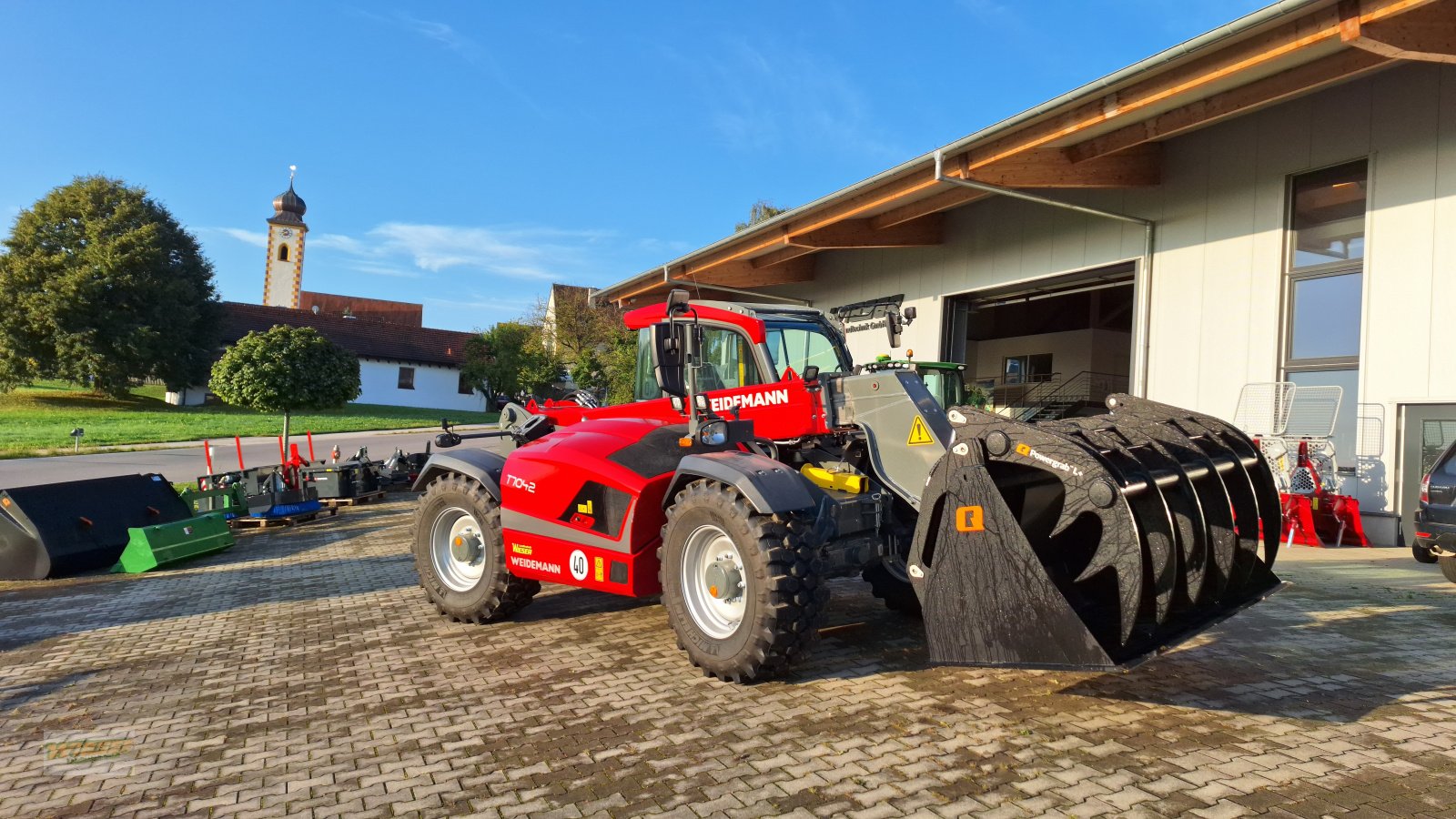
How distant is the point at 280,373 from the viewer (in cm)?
1673

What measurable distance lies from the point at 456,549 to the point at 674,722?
8.86 feet

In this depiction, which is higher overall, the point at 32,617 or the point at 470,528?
the point at 470,528

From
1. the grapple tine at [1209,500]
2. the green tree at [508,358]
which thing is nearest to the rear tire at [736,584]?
the grapple tine at [1209,500]

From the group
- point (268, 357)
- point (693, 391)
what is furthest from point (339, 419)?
point (693, 391)

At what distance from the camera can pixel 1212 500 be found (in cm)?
421

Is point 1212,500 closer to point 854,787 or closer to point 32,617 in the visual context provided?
point 854,787

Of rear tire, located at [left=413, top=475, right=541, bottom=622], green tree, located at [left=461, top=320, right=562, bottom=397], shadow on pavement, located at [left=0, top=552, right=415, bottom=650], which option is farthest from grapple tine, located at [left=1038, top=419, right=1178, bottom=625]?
green tree, located at [left=461, top=320, right=562, bottom=397]

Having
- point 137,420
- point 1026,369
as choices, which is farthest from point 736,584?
point 137,420

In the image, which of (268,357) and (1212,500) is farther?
(268,357)

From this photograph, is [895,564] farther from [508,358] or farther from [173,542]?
[508,358]

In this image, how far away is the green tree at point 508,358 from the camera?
40875 mm

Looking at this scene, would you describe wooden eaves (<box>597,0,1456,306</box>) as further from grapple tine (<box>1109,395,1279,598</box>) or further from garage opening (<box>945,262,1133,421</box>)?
garage opening (<box>945,262,1133,421</box>)

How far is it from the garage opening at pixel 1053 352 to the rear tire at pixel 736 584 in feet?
58.4

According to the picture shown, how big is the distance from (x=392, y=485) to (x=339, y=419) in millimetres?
23259
